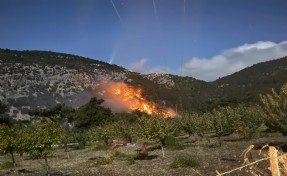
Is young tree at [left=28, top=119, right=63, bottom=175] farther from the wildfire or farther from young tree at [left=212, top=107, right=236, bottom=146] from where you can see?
the wildfire

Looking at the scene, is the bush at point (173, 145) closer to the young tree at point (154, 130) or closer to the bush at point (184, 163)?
the young tree at point (154, 130)

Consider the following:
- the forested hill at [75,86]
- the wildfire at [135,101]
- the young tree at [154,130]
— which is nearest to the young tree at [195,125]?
the young tree at [154,130]

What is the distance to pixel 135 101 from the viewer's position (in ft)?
531

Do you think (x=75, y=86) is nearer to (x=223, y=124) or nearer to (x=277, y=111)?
(x=223, y=124)

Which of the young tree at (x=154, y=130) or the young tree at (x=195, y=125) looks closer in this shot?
the young tree at (x=154, y=130)

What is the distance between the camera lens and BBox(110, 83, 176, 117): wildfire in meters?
158

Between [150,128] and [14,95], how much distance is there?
95.4 m

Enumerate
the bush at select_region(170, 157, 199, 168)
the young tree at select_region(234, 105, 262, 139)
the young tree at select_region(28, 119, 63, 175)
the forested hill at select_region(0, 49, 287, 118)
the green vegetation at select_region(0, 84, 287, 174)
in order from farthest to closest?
the forested hill at select_region(0, 49, 287, 118) < the young tree at select_region(234, 105, 262, 139) < the green vegetation at select_region(0, 84, 287, 174) < the bush at select_region(170, 157, 199, 168) < the young tree at select_region(28, 119, 63, 175)

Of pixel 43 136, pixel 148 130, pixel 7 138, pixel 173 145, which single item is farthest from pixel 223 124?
pixel 7 138

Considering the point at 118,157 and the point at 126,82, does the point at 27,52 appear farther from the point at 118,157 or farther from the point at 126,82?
the point at 118,157

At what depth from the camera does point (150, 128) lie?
55.4 m

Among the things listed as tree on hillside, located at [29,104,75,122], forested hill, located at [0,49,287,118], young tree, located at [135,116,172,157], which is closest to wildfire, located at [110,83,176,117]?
forested hill, located at [0,49,287,118]

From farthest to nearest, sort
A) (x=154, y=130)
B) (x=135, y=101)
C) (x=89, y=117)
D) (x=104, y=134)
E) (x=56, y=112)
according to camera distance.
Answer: (x=135, y=101), (x=89, y=117), (x=56, y=112), (x=104, y=134), (x=154, y=130)

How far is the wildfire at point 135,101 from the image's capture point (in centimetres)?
15788
